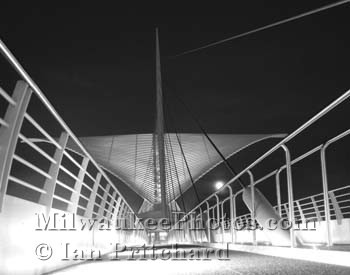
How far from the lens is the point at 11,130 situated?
3514 mm

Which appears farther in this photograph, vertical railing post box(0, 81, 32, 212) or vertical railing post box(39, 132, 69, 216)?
vertical railing post box(39, 132, 69, 216)

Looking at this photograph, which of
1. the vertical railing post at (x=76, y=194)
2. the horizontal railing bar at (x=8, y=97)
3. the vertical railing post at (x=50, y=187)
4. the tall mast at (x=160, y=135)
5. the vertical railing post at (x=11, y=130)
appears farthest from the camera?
the tall mast at (x=160, y=135)

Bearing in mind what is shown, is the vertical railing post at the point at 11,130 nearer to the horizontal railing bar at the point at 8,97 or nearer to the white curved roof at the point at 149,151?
the horizontal railing bar at the point at 8,97

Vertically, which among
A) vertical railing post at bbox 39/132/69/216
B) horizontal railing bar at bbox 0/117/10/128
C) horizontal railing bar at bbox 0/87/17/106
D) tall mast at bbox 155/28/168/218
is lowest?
vertical railing post at bbox 39/132/69/216

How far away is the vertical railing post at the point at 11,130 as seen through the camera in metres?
3.41

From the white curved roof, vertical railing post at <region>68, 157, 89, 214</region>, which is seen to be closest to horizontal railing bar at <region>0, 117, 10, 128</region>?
vertical railing post at <region>68, 157, 89, 214</region>

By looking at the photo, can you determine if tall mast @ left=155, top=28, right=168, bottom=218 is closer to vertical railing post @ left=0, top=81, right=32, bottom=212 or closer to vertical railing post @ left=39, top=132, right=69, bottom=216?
vertical railing post @ left=39, top=132, right=69, bottom=216

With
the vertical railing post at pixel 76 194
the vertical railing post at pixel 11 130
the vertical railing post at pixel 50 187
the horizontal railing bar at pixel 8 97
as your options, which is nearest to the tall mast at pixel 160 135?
the vertical railing post at pixel 76 194

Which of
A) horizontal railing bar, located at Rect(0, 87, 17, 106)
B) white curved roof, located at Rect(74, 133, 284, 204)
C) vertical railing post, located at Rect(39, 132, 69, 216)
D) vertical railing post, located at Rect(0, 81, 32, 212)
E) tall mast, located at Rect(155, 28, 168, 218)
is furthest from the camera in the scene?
white curved roof, located at Rect(74, 133, 284, 204)

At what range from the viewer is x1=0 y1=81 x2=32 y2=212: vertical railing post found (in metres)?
3.41

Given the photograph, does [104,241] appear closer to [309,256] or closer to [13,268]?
[309,256]

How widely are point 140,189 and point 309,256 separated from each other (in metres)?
44.3

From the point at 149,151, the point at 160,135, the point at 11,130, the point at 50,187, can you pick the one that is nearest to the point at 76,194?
A: the point at 50,187

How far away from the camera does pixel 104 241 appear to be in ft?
29.0
